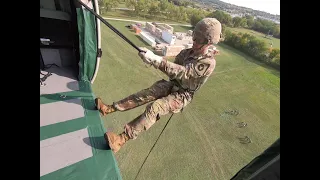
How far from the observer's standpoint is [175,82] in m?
2.44

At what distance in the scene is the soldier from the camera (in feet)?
6.44

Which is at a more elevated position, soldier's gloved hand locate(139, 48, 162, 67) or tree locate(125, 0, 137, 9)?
tree locate(125, 0, 137, 9)

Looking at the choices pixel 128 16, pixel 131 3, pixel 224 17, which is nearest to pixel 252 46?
pixel 224 17

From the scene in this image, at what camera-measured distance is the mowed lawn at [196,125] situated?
207 inches

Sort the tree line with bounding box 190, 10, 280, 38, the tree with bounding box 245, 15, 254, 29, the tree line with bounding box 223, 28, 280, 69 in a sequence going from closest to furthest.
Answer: the tree line with bounding box 223, 28, 280, 69, the tree line with bounding box 190, 10, 280, 38, the tree with bounding box 245, 15, 254, 29

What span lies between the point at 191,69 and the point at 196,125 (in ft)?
19.7

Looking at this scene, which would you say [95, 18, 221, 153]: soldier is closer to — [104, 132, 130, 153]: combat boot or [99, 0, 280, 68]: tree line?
[104, 132, 130, 153]: combat boot

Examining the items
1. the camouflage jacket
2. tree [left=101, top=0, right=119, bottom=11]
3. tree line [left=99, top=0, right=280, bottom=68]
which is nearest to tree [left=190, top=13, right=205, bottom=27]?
tree line [left=99, top=0, right=280, bottom=68]

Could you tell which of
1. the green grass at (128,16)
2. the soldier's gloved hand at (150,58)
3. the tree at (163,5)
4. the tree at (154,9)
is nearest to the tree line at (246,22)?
the tree at (163,5)

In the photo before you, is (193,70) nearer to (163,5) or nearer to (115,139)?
(115,139)

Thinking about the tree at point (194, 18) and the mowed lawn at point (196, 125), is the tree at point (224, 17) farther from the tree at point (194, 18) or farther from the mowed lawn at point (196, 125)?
the mowed lawn at point (196, 125)

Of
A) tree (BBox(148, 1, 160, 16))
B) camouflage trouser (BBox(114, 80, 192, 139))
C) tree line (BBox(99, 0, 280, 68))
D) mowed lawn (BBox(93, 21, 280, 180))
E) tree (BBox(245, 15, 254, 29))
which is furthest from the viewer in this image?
tree (BBox(245, 15, 254, 29))

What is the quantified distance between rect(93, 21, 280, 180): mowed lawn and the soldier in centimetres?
99
